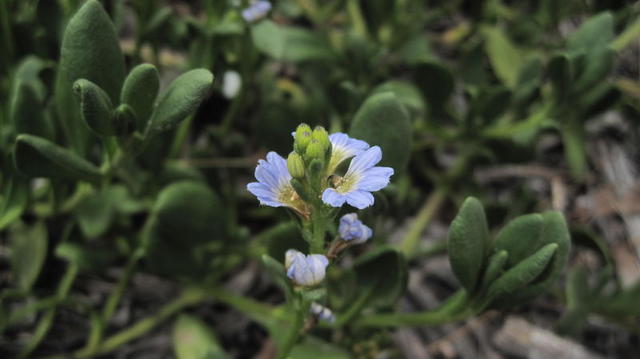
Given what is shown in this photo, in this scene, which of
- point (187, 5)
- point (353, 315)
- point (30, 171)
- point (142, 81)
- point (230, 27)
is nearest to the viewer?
point (142, 81)

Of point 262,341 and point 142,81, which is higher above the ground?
point 142,81

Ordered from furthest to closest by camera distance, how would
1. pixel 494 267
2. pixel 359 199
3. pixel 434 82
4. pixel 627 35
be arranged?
pixel 627 35, pixel 434 82, pixel 494 267, pixel 359 199

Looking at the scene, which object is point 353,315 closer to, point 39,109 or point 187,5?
point 39,109

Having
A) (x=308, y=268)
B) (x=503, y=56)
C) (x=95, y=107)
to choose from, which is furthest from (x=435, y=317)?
(x=503, y=56)

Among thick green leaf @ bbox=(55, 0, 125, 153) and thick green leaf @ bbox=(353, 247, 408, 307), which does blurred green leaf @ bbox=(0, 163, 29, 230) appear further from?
thick green leaf @ bbox=(353, 247, 408, 307)

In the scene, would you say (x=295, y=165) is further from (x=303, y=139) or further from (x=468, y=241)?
(x=468, y=241)

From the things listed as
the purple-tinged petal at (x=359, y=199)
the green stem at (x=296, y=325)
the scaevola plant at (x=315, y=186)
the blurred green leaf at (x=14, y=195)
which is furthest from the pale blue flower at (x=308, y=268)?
the blurred green leaf at (x=14, y=195)

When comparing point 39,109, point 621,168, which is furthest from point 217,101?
point 621,168

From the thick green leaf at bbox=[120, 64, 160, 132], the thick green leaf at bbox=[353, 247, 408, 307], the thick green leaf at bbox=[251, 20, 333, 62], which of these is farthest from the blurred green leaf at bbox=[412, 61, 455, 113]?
the thick green leaf at bbox=[120, 64, 160, 132]

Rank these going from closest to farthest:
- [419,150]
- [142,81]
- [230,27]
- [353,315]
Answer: [142,81]
[353,315]
[230,27]
[419,150]
